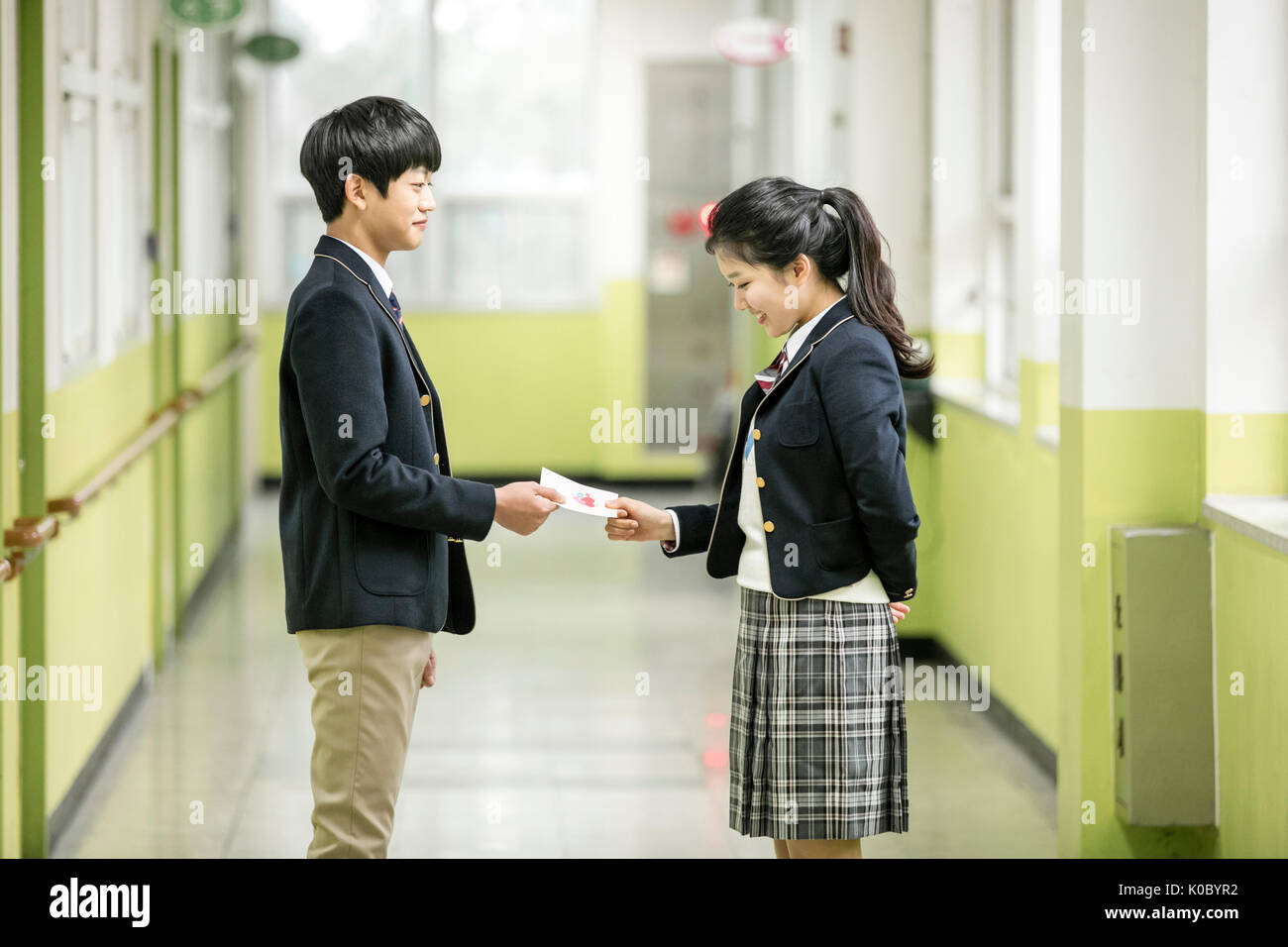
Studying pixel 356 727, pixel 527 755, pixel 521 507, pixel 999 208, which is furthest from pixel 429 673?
pixel 999 208

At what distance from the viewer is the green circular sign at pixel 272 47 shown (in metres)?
8.52

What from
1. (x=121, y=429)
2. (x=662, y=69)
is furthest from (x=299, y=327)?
(x=662, y=69)

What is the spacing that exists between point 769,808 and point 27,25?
8.39 feet

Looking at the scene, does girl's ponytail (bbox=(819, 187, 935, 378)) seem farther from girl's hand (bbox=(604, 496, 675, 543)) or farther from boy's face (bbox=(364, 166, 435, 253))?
boy's face (bbox=(364, 166, 435, 253))

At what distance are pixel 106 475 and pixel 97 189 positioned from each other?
1.01m

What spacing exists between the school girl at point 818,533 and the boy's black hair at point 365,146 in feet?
1.57

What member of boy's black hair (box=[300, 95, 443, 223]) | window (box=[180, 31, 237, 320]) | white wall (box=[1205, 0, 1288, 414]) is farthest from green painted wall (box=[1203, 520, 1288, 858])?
Answer: window (box=[180, 31, 237, 320])

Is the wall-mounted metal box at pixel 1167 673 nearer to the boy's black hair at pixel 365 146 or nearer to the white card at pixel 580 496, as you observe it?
the white card at pixel 580 496

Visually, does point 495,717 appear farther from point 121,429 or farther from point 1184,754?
point 1184,754

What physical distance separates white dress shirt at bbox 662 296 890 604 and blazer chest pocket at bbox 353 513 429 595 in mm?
499

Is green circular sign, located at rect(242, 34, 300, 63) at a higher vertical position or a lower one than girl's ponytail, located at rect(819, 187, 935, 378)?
higher

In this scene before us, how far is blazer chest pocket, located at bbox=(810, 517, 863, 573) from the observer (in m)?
2.41

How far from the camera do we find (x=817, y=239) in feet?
7.95
